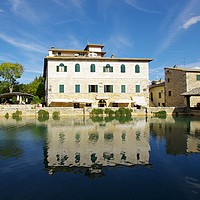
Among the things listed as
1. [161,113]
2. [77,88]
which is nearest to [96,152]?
[161,113]

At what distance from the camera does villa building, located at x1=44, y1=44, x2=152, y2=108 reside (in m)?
29.0

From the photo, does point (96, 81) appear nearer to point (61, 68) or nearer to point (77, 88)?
point (77, 88)

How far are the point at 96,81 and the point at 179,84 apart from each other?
13.6 metres

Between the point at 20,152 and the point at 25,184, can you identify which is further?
the point at 20,152

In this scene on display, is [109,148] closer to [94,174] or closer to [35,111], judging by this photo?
[94,174]

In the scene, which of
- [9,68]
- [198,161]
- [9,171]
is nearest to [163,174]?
[198,161]

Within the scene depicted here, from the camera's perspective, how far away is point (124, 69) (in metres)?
30.5

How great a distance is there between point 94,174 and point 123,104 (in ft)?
79.4

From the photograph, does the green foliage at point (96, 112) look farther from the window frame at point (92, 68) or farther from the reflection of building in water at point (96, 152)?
the reflection of building in water at point (96, 152)

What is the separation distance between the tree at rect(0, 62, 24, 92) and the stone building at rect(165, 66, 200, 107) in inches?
1293

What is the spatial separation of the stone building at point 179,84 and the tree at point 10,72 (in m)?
32.9

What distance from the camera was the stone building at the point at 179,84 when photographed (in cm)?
3009

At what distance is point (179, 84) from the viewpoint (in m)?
31.6

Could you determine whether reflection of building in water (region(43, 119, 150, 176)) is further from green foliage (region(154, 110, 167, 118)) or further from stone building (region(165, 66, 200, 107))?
stone building (region(165, 66, 200, 107))
